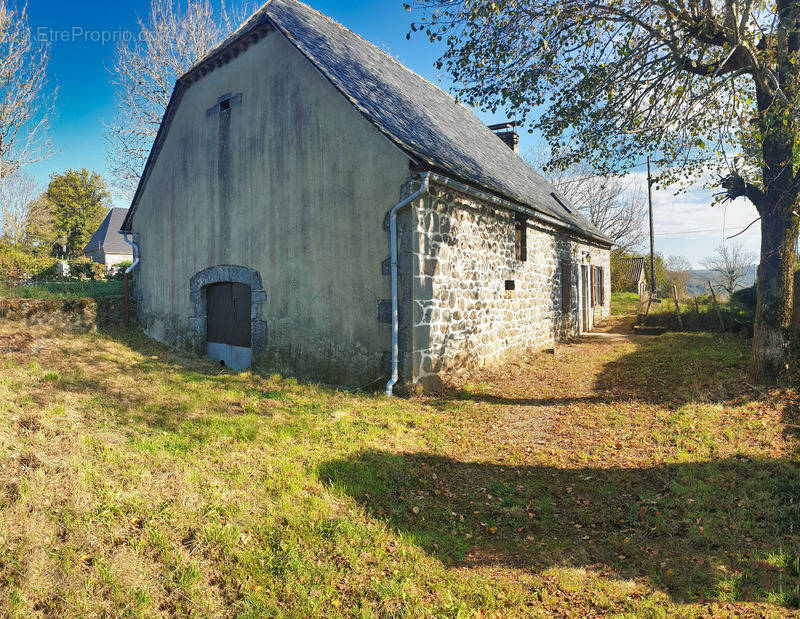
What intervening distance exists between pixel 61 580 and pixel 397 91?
1064 centimetres

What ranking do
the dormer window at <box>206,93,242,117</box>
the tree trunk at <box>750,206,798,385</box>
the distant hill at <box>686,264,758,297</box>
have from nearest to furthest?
the tree trunk at <box>750,206,798,385</box>
the dormer window at <box>206,93,242,117</box>
the distant hill at <box>686,264,758,297</box>

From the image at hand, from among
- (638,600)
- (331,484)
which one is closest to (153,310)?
(331,484)

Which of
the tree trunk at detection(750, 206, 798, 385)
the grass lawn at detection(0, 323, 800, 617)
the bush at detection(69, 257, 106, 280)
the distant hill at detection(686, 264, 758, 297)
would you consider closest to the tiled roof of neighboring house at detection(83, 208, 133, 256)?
the bush at detection(69, 257, 106, 280)

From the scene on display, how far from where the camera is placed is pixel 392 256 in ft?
23.8

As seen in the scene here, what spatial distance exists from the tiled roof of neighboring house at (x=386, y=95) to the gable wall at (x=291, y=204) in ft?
1.01

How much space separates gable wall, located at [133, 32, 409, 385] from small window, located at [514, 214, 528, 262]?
14.9 feet

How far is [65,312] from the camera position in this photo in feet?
37.3

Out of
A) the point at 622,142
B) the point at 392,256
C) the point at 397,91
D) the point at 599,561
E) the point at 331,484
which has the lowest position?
the point at 599,561

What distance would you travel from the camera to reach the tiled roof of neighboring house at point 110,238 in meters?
33.7

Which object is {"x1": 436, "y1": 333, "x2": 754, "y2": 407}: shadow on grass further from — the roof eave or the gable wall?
the roof eave

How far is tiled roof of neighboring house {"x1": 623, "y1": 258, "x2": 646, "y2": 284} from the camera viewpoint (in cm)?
3031

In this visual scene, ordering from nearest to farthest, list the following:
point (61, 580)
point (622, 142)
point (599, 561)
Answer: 1. point (61, 580)
2. point (599, 561)
3. point (622, 142)

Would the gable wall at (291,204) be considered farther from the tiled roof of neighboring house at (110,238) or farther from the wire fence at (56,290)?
the tiled roof of neighboring house at (110,238)

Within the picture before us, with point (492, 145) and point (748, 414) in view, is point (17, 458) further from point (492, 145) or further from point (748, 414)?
point (492, 145)
